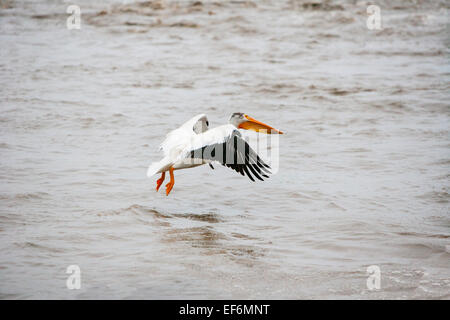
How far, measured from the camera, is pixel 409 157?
8.48 metres

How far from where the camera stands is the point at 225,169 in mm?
8273

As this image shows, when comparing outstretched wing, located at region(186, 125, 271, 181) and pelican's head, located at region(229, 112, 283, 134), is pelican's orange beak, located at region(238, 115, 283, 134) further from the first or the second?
outstretched wing, located at region(186, 125, 271, 181)

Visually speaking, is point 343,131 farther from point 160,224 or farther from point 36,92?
point 36,92

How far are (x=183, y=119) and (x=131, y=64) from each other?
3.87 meters

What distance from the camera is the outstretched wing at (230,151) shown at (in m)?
6.23

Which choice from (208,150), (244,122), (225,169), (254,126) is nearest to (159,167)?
(208,150)

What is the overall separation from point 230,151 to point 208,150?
0.76 ft

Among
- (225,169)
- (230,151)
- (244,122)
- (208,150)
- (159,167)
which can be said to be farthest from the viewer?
(225,169)

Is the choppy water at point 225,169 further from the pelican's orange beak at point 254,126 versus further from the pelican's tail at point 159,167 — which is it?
the pelican's orange beak at point 254,126

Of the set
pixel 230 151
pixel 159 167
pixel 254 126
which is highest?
pixel 254 126

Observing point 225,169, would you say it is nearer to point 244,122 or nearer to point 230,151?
point 244,122

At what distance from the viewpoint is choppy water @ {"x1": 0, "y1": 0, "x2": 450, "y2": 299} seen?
514 cm

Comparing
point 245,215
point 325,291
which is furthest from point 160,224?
point 325,291

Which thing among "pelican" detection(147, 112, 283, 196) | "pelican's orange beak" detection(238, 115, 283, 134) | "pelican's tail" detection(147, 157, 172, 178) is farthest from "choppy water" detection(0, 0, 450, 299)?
"pelican's orange beak" detection(238, 115, 283, 134)
